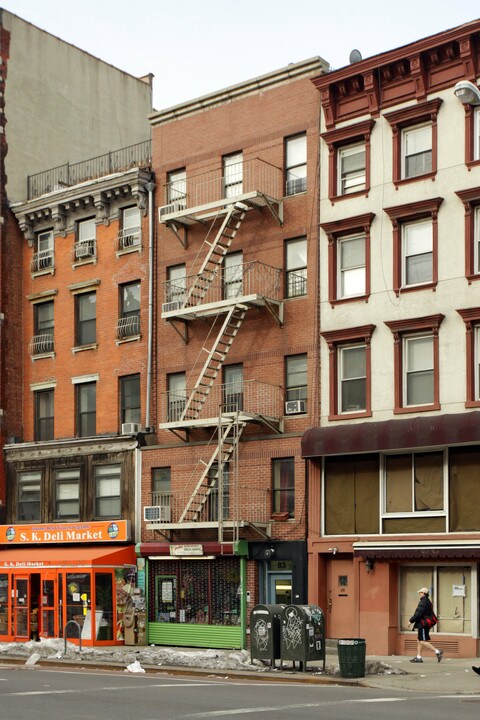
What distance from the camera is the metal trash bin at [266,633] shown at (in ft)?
90.4

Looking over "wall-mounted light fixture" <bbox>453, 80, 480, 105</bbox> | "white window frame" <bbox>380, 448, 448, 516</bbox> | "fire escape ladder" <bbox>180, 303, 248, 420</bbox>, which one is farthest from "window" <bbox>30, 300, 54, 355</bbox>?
"wall-mounted light fixture" <bbox>453, 80, 480, 105</bbox>

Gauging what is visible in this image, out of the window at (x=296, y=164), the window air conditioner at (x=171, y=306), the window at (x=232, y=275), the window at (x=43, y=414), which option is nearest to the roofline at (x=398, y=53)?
the window at (x=296, y=164)

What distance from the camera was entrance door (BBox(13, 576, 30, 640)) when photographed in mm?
40656

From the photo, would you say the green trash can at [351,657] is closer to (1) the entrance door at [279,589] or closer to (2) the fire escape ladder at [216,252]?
(1) the entrance door at [279,589]

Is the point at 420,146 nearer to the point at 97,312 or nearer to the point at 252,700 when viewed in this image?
the point at 97,312

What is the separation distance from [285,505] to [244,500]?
145 centimetres

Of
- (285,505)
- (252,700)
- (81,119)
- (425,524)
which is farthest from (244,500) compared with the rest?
(81,119)

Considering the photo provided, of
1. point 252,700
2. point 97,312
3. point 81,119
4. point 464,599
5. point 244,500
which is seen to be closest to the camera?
point 252,700

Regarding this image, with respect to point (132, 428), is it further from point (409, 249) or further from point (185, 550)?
point (409, 249)

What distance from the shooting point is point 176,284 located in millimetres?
40250

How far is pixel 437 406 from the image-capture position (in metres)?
33.2

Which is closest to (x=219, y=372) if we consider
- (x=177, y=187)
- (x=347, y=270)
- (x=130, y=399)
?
(x=130, y=399)

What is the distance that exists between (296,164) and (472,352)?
29.3ft

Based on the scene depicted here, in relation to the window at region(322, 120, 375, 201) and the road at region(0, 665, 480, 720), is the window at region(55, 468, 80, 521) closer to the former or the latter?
the window at region(322, 120, 375, 201)
